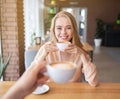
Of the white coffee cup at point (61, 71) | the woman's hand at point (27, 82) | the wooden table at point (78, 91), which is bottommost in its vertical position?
the wooden table at point (78, 91)

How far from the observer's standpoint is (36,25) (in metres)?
6.82

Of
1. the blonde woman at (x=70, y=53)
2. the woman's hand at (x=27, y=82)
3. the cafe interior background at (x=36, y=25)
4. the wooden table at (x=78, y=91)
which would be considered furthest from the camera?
the cafe interior background at (x=36, y=25)

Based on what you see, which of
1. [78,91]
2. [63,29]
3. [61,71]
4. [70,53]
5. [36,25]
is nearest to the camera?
[61,71]

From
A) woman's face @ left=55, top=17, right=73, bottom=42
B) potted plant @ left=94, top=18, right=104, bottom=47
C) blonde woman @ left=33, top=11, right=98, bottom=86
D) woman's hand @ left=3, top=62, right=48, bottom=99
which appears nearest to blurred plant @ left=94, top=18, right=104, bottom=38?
potted plant @ left=94, top=18, right=104, bottom=47

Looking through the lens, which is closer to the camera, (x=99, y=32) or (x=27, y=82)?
(x=27, y=82)

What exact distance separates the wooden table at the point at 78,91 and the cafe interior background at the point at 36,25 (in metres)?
1.95

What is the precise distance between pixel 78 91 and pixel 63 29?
2.01 ft

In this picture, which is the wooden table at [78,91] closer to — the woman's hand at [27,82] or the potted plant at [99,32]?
the woman's hand at [27,82]

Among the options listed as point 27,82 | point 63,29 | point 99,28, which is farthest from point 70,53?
point 99,28

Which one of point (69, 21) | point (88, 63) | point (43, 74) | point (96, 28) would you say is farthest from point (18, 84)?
point (96, 28)

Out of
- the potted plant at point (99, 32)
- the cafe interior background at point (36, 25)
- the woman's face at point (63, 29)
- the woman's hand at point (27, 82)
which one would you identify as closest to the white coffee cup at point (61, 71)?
the woman's hand at point (27, 82)

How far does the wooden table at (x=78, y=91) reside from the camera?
1431mm

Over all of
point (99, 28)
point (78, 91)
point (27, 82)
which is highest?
point (99, 28)

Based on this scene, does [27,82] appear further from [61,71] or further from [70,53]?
[70,53]
